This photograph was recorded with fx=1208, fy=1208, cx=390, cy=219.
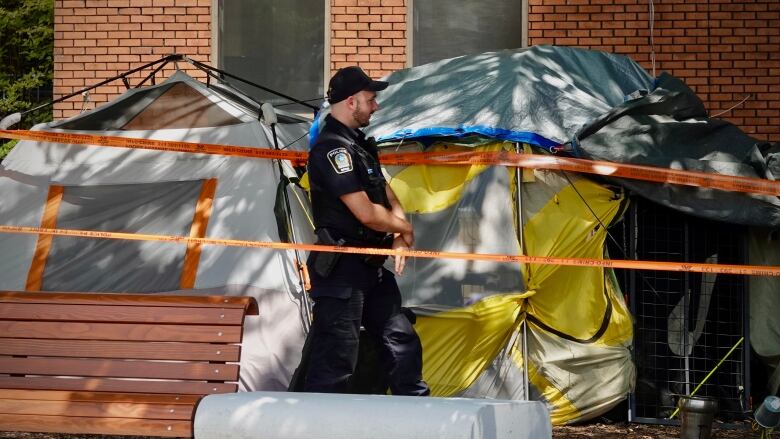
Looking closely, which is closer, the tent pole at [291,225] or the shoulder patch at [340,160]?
the shoulder patch at [340,160]

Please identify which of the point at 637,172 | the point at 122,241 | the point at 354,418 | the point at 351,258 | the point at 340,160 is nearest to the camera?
the point at 354,418

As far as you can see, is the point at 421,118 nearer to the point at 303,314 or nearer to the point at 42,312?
the point at 303,314

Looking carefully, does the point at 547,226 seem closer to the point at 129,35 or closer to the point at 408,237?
the point at 408,237

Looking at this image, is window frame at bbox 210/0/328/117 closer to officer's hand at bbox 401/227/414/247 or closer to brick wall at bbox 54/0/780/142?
brick wall at bbox 54/0/780/142

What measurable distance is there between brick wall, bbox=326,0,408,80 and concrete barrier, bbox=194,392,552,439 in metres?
Answer: 6.02

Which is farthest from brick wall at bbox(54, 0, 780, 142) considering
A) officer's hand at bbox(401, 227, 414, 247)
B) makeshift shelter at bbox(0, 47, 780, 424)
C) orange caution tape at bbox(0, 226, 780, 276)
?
officer's hand at bbox(401, 227, 414, 247)

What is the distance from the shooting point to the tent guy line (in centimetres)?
763

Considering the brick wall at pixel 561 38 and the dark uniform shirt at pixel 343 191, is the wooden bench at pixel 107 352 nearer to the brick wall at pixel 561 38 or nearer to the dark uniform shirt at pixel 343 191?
the dark uniform shirt at pixel 343 191

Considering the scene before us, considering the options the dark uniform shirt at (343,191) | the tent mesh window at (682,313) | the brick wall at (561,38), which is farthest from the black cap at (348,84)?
the brick wall at (561,38)

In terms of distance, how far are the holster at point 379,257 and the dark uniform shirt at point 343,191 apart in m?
0.02

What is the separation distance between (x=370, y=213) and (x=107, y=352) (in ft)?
5.53

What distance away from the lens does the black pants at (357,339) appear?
6508mm

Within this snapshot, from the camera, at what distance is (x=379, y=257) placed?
21.7 ft

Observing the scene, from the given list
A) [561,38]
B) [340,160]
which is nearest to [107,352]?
[340,160]
